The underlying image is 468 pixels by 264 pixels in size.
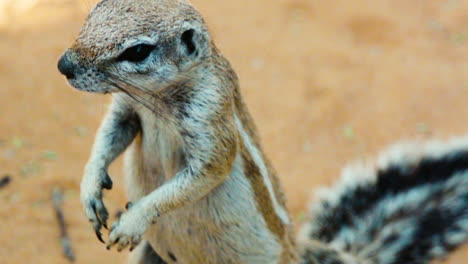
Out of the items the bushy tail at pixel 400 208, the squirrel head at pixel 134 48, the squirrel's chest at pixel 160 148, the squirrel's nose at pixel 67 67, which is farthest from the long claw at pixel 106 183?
the bushy tail at pixel 400 208

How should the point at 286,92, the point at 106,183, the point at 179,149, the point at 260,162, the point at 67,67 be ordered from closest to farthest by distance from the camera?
the point at 67,67 → the point at 179,149 → the point at 106,183 → the point at 260,162 → the point at 286,92

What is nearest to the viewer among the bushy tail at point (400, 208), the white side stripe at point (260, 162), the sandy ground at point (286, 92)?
the white side stripe at point (260, 162)

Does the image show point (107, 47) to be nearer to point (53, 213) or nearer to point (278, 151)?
point (53, 213)

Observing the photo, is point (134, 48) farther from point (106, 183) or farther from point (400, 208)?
point (400, 208)

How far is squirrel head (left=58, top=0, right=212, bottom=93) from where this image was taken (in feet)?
7.04

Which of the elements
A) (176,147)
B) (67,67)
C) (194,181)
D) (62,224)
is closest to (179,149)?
(176,147)

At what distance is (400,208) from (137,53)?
1.80m

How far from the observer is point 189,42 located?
235 cm

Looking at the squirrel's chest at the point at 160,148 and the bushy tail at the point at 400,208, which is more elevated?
the squirrel's chest at the point at 160,148

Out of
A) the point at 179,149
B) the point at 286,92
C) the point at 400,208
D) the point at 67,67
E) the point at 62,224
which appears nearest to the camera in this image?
the point at 67,67

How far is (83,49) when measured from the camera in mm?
2146

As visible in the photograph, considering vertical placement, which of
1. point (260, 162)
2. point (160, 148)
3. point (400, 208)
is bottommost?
point (400, 208)

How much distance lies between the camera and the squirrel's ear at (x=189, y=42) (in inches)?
91.5

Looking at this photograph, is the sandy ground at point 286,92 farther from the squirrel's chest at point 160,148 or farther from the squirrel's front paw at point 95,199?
the squirrel's chest at point 160,148
